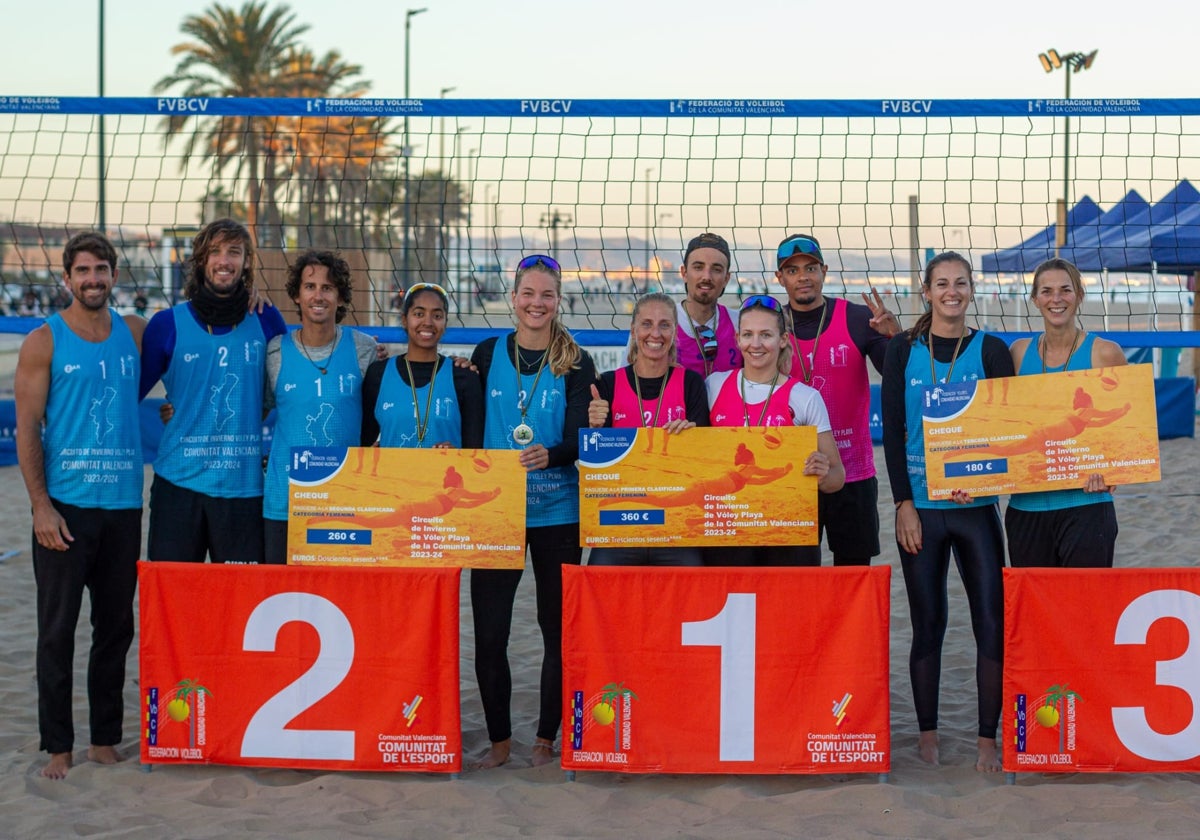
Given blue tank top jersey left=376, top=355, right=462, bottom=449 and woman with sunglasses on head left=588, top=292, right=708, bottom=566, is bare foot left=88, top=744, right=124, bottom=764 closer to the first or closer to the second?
blue tank top jersey left=376, top=355, right=462, bottom=449

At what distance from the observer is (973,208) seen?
267 inches

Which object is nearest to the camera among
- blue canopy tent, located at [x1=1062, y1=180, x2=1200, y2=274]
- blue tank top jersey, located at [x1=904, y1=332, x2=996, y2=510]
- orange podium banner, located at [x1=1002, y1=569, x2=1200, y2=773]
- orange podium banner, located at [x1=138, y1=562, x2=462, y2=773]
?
orange podium banner, located at [x1=1002, y1=569, x2=1200, y2=773]

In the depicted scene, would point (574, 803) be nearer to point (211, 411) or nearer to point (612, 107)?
point (211, 411)

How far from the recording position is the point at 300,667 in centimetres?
388

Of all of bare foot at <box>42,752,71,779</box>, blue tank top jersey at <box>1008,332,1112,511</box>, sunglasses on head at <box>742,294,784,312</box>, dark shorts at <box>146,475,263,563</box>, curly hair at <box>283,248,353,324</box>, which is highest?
curly hair at <box>283,248,353,324</box>

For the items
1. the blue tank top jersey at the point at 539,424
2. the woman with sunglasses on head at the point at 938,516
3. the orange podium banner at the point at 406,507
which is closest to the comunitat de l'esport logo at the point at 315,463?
the orange podium banner at the point at 406,507

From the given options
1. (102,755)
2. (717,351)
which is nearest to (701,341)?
(717,351)

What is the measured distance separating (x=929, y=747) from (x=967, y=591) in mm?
551

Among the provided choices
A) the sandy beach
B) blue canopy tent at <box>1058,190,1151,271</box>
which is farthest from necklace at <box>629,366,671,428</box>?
blue canopy tent at <box>1058,190,1151,271</box>

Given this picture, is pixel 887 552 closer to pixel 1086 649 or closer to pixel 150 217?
pixel 1086 649

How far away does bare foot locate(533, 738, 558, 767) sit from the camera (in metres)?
4.12

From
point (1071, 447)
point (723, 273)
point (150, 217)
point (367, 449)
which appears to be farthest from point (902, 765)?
point (150, 217)

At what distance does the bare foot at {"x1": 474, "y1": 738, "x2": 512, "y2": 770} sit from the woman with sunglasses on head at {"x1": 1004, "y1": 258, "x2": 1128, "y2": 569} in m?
1.82

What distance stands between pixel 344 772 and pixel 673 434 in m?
1.51
